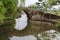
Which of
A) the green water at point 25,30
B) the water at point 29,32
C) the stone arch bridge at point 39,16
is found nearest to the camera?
the water at point 29,32

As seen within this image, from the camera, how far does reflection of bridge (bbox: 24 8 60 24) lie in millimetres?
6910

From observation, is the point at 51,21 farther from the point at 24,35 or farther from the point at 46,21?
the point at 24,35

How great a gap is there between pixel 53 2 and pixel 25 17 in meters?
1.17

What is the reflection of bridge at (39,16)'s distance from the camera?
6.91m

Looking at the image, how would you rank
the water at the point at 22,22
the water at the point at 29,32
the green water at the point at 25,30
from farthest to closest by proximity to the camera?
the water at the point at 22,22 < the green water at the point at 25,30 < the water at the point at 29,32

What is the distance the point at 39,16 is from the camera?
22.9ft

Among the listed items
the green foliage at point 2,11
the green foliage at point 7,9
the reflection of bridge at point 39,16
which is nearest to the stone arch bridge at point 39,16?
the reflection of bridge at point 39,16

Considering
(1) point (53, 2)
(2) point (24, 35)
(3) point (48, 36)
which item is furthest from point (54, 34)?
(1) point (53, 2)

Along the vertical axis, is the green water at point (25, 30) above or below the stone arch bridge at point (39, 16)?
below

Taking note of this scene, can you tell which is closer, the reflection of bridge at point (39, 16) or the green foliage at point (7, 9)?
the green foliage at point (7, 9)

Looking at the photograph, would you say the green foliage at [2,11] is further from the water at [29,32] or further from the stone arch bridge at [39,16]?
the stone arch bridge at [39,16]

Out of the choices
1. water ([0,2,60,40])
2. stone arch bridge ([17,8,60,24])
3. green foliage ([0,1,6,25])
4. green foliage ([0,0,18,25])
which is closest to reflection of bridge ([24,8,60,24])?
stone arch bridge ([17,8,60,24])

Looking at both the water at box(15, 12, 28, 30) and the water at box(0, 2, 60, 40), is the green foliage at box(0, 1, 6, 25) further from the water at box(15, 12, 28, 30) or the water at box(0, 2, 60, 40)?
the water at box(15, 12, 28, 30)

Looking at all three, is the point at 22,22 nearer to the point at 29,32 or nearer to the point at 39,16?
the point at 39,16
